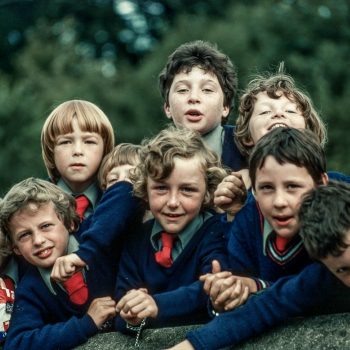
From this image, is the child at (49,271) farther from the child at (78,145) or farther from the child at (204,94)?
the child at (204,94)

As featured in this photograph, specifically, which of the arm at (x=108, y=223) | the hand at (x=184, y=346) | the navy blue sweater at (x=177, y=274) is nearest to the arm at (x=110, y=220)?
the arm at (x=108, y=223)

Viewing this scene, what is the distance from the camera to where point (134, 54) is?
32.0 metres

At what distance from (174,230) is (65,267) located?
1.70 feet

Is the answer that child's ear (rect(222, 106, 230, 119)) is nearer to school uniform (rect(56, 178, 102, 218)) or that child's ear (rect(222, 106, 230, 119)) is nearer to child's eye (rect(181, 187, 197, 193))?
school uniform (rect(56, 178, 102, 218))

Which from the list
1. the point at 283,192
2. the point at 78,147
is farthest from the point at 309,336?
the point at 78,147

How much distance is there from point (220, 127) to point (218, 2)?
25.8 m

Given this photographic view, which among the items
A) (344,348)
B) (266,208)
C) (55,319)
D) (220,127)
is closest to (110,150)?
(220,127)

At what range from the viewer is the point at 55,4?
108 feet

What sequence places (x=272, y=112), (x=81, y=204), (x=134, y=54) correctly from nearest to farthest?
(x=272, y=112), (x=81, y=204), (x=134, y=54)

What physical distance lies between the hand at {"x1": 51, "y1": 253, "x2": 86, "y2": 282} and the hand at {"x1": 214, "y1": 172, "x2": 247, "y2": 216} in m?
0.72

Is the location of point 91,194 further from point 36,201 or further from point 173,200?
point 173,200

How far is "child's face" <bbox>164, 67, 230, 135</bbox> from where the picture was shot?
5734 mm

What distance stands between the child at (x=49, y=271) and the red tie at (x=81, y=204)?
6.8 inches

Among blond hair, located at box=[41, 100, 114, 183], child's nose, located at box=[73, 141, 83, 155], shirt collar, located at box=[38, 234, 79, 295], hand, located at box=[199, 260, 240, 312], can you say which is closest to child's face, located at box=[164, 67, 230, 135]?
blond hair, located at box=[41, 100, 114, 183]
